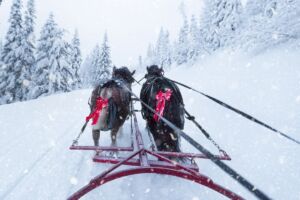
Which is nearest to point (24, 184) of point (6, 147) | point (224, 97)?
point (6, 147)

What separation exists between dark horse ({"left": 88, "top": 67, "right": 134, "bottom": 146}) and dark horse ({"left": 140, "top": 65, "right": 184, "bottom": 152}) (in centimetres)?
50

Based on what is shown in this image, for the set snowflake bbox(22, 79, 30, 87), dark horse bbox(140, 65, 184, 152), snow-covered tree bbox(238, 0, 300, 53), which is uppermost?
snow-covered tree bbox(238, 0, 300, 53)

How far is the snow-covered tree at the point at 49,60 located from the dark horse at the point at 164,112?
2588 cm

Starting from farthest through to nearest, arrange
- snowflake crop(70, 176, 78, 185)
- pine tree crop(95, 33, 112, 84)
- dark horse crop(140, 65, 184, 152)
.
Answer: pine tree crop(95, 33, 112, 84) → dark horse crop(140, 65, 184, 152) → snowflake crop(70, 176, 78, 185)

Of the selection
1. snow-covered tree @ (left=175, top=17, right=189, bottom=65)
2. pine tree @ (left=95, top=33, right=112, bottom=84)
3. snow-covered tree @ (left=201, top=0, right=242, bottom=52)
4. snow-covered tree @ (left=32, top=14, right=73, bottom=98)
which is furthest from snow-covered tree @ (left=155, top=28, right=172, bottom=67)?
snow-covered tree @ (left=32, top=14, right=73, bottom=98)

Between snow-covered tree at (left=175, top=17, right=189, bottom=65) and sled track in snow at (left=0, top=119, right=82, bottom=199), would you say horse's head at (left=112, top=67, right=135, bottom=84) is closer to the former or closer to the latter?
sled track in snow at (left=0, top=119, right=82, bottom=199)

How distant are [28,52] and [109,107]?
2725 cm

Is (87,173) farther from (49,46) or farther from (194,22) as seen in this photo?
(194,22)

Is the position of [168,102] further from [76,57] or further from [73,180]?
[76,57]

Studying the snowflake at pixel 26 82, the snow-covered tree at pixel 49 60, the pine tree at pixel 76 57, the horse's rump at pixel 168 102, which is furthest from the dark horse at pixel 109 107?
the pine tree at pixel 76 57

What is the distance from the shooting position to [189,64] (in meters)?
36.7

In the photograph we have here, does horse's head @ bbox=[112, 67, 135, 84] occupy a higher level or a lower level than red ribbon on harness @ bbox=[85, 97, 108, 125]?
higher

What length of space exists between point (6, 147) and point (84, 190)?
502cm

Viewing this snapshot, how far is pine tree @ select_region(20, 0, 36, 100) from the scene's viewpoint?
2786 cm
